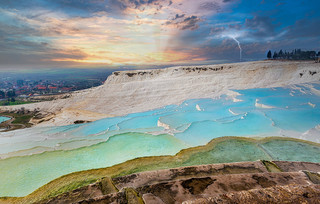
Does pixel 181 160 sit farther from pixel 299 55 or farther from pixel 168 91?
pixel 299 55

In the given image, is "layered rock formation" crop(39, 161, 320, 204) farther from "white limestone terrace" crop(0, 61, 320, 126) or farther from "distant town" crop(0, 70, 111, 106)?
"distant town" crop(0, 70, 111, 106)

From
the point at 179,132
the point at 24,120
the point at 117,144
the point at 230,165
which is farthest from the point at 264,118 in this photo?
the point at 24,120

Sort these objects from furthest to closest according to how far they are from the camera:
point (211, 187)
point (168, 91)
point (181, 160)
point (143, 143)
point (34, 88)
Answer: point (34, 88) < point (168, 91) < point (143, 143) < point (181, 160) < point (211, 187)

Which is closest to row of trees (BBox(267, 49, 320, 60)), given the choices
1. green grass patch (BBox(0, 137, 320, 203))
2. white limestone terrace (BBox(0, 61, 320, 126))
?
white limestone terrace (BBox(0, 61, 320, 126))

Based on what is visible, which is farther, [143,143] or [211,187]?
[143,143]

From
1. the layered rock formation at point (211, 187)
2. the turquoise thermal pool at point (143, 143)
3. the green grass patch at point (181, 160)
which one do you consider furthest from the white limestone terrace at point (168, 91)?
the layered rock formation at point (211, 187)

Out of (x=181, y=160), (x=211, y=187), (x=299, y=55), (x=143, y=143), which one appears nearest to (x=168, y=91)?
(x=143, y=143)

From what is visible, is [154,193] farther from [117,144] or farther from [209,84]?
[209,84]

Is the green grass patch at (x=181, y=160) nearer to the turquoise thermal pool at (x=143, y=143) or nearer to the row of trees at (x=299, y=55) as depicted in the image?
the turquoise thermal pool at (x=143, y=143)
